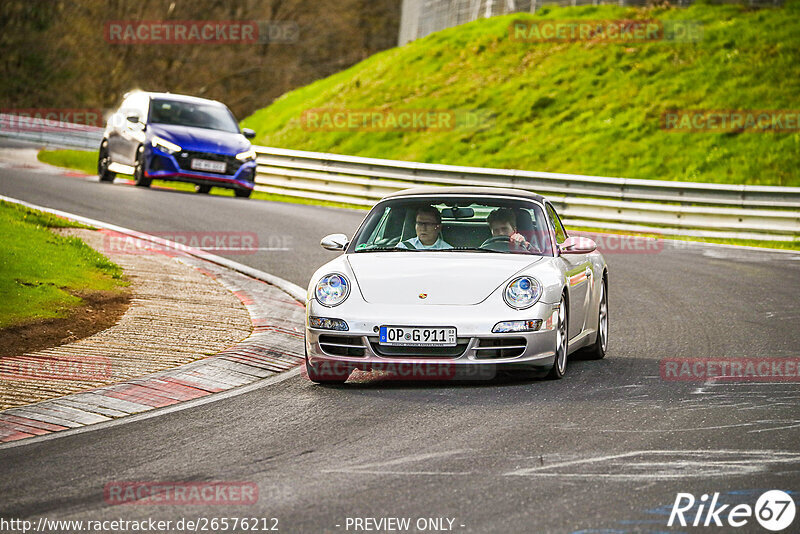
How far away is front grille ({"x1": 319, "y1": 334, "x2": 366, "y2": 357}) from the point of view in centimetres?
811

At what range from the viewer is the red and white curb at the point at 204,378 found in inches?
283

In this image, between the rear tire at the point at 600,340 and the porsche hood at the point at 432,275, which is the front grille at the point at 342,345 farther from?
the rear tire at the point at 600,340

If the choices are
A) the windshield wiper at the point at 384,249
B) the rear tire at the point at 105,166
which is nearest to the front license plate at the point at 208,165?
the rear tire at the point at 105,166

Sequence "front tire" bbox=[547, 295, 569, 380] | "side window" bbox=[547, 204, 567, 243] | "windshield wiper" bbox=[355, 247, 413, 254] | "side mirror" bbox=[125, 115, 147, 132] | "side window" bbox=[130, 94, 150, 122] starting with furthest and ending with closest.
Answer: "side window" bbox=[130, 94, 150, 122]
"side mirror" bbox=[125, 115, 147, 132]
"side window" bbox=[547, 204, 567, 243]
"windshield wiper" bbox=[355, 247, 413, 254]
"front tire" bbox=[547, 295, 569, 380]

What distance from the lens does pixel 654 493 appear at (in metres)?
5.42

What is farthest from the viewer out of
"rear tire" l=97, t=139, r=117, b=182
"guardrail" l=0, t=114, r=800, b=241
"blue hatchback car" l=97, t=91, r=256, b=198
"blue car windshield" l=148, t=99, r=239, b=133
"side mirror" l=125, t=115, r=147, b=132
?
"rear tire" l=97, t=139, r=117, b=182

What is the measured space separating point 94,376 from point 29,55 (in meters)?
49.4

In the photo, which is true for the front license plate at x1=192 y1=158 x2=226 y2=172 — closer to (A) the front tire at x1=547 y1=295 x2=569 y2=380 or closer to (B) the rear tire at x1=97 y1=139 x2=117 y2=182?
(B) the rear tire at x1=97 y1=139 x2=117 y2=182

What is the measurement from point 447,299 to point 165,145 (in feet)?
49.8

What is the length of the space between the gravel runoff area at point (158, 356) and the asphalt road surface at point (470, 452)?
1.40 feet

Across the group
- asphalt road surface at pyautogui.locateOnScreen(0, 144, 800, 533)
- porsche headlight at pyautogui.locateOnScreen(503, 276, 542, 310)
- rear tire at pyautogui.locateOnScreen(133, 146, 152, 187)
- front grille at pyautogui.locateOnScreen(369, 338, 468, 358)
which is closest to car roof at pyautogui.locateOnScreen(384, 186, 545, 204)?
porsche headlight at pyautogui.locateOnScreen(503, 276, 542, 310)

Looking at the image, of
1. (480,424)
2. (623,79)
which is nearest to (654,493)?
(480,424)

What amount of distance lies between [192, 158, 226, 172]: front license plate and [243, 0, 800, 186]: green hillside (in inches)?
296

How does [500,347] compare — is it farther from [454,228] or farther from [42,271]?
[42,271]
